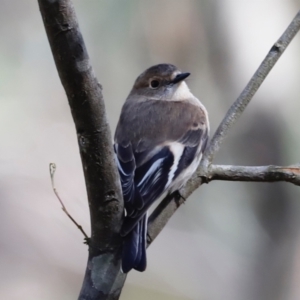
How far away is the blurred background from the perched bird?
143cm

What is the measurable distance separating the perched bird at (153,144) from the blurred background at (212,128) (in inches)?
56.2

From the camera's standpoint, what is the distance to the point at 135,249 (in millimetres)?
1562

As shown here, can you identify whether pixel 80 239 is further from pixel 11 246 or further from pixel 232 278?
pixel 232 278

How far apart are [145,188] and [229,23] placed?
2525 mm

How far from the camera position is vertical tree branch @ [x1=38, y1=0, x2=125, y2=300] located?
1136 millimetres

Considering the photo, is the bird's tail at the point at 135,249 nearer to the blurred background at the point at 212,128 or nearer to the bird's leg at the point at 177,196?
the bird's leg at the point at 177,196

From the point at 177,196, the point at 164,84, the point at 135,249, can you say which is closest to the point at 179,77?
the point at 164,84

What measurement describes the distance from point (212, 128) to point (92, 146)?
2.85 m

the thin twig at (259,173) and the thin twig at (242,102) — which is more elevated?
the thin twig at (242,102)

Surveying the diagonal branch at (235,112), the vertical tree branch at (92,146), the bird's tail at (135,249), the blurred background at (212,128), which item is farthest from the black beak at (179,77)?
the blurred background at (212,128)

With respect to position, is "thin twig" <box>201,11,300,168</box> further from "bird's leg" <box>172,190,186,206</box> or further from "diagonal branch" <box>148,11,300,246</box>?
"bird's leg" <box>172,190,186,206</box>

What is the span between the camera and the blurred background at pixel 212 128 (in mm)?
3771

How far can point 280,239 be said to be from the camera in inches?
165

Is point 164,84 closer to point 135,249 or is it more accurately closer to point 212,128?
point 135,249
